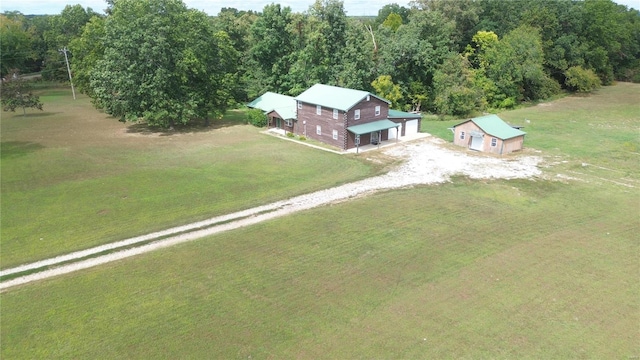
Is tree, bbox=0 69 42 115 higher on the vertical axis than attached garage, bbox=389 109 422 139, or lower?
higher

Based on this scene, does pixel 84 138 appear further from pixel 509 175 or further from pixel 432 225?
pixel 509 175

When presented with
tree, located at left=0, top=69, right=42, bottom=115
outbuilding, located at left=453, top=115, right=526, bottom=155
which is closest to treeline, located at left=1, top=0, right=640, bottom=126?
tree, located at left=0, top=69, right=42, bottom=115

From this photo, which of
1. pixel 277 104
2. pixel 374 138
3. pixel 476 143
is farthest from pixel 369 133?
pixel 277 104

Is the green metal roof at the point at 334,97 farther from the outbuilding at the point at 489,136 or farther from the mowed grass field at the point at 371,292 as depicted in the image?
the mowed grass field at the point at 371,292

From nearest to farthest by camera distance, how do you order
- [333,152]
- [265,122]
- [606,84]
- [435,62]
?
[333,152]
[265,122]
[435,62]
[606,84]

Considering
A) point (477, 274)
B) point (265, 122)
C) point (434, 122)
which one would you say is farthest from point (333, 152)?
point (477, 274)

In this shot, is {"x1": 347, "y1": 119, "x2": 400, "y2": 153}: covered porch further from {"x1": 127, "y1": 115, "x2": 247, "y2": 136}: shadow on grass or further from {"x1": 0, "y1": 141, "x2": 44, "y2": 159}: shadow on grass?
{"x1": 0, "y1": 141, "x2": 44, "y2": 159}: shadow on grass

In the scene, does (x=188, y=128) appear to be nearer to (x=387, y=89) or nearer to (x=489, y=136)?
(x=387, y=89)
